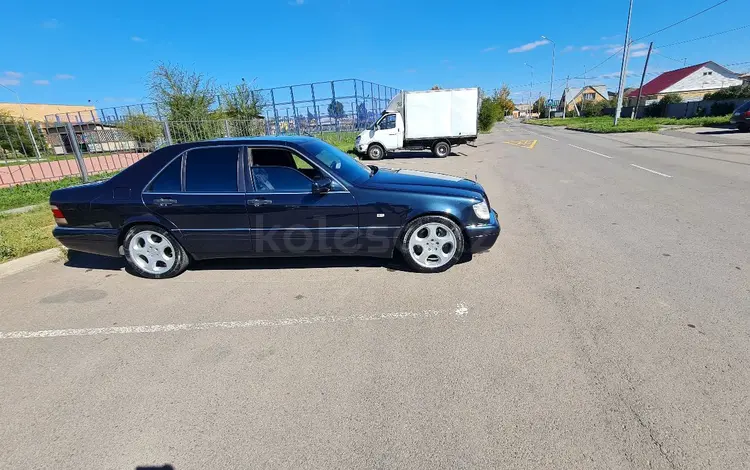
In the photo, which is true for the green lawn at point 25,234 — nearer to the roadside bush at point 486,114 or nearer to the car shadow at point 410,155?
the car shadow at point 410,155

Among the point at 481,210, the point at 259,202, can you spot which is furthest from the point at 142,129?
the point at 481,210

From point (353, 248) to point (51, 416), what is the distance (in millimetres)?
2752

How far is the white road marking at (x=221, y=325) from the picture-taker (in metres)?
3.21

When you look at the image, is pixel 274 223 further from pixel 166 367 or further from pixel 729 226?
pixel 729 226

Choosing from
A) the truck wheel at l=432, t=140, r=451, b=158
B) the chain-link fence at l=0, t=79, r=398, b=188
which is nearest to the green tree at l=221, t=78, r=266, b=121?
the chain-link fence at l=0, t=79, r=398, b=188

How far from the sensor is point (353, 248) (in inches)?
162

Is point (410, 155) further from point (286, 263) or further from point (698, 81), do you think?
point (698, 81)

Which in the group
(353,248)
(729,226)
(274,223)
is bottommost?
(729,226)

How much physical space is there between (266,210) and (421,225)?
5.62 ft

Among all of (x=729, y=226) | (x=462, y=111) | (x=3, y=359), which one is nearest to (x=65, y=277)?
(x=3, y=359)

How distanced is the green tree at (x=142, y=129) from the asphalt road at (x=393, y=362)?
1298 cm

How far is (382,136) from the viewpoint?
16.9 metres

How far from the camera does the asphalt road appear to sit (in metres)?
1.96

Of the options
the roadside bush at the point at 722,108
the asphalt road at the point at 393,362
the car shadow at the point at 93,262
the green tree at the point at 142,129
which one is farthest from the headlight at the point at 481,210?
the roadside bush at the point at 722,108
